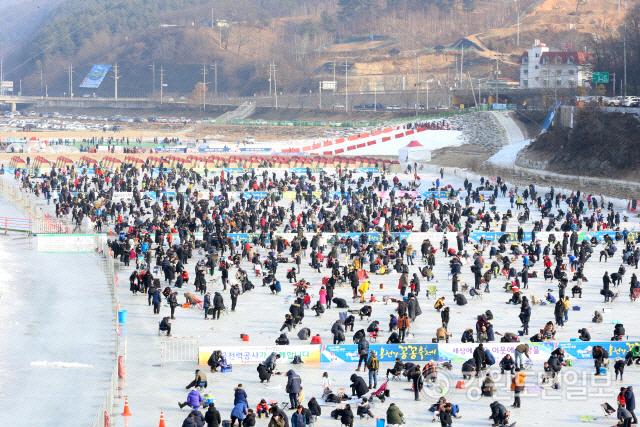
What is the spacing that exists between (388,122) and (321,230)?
63.3 m

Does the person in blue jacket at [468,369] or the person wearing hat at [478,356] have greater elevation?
the person wearing hat at [478,356]

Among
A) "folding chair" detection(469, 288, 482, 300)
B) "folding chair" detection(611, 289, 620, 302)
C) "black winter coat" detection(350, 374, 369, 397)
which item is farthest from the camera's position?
"folding chair" detection(469, 288, 482, 300)

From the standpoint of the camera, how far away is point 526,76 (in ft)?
400

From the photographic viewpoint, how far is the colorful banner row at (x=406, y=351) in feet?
63.5

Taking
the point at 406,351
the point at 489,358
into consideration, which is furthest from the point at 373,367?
the point at 489,358

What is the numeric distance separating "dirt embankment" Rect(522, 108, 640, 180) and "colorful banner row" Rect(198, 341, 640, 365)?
36.5 m

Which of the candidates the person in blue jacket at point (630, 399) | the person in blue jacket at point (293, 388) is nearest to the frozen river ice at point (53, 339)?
the person in blue jacket at point (293, 388)

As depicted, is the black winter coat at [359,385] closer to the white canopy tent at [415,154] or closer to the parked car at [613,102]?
the parked car at [613,102]

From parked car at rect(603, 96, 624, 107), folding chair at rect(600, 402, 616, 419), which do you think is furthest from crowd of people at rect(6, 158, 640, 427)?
parked car at rect(603, 96, 624, 107)

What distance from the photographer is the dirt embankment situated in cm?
5531

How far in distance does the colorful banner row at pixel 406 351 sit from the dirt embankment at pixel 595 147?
3649 cm

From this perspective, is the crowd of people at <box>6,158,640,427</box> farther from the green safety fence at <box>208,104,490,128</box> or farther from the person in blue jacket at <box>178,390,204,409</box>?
the green safety fence at <box>208,104,490,128</box>

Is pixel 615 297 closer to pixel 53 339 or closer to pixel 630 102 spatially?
pixel 53 339

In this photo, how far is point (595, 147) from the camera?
191 ft
